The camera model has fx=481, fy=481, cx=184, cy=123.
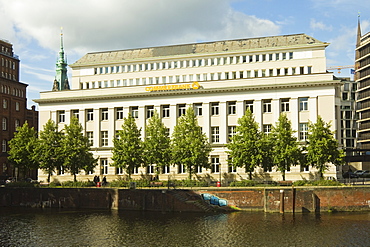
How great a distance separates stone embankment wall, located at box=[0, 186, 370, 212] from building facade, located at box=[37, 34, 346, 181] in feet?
59.7

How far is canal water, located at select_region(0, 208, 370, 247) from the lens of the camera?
152 feet

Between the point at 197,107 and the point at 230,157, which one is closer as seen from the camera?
the point at 230,157

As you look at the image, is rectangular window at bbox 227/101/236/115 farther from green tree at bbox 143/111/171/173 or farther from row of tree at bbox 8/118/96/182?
row of tree at bbox 8/118/96/182

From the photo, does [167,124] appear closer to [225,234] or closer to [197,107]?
[197,107]

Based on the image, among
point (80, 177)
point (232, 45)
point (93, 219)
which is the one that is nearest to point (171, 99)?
point (232, 45)

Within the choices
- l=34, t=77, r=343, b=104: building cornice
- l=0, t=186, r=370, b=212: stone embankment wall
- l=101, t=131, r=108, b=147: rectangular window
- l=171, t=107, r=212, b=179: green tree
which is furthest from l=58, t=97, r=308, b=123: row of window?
l=0, t=186, r=370, b=212: stone embankment wall

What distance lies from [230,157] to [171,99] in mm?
17690

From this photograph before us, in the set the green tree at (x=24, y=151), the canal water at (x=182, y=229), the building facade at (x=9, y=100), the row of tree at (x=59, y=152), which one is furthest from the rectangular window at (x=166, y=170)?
the building facade at (x=9, y=100)

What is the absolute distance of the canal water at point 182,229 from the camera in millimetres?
46219

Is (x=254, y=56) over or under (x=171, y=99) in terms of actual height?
over

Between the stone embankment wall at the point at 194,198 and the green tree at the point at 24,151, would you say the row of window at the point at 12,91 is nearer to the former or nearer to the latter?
the green tree at the point at 24,151

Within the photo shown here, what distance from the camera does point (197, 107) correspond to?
9125cm

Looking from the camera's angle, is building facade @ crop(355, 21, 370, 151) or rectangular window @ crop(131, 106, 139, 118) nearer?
rectangular window @ crop(131, 106, 139, 118)

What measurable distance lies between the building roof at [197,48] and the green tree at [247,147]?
73.1 ft
